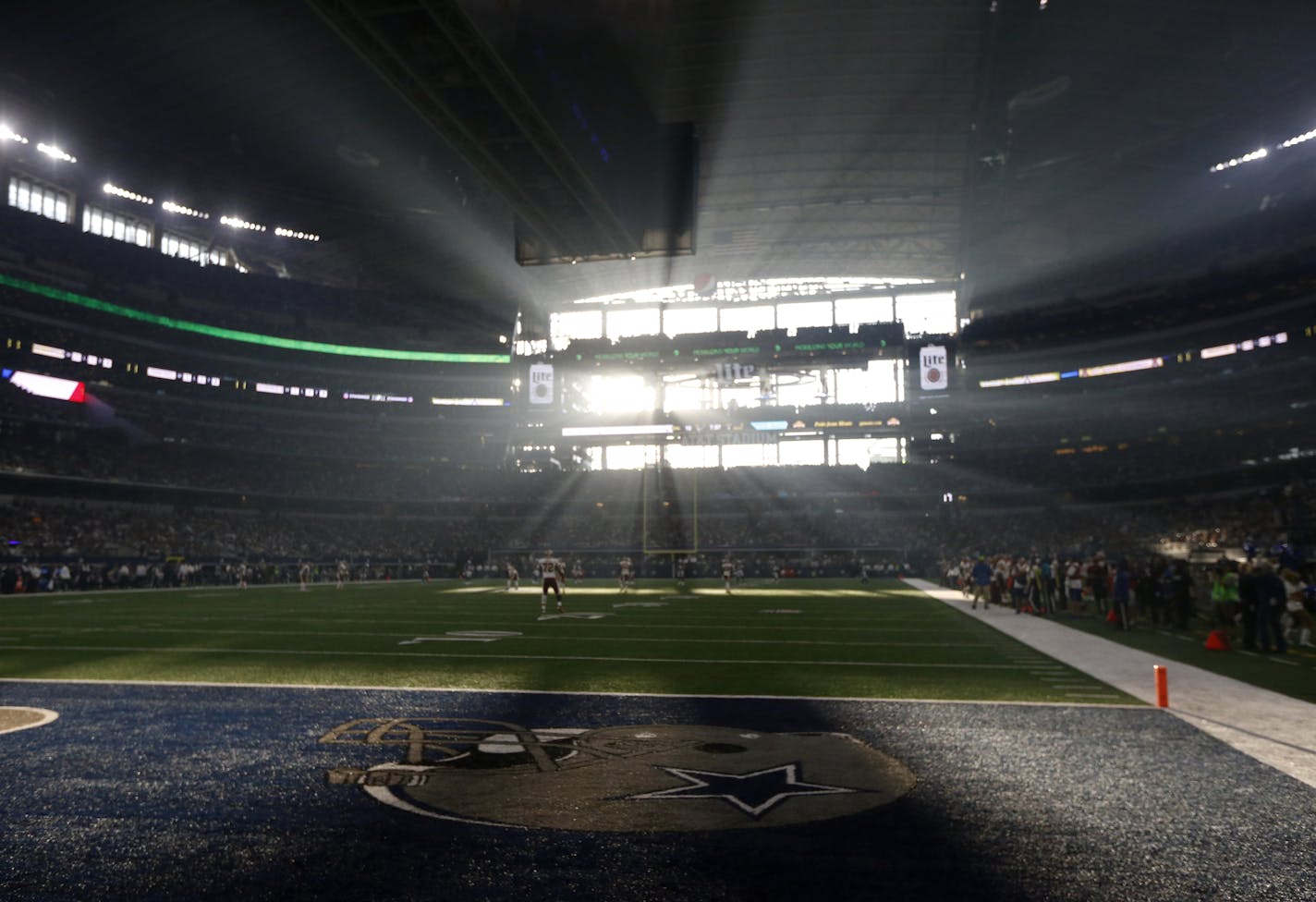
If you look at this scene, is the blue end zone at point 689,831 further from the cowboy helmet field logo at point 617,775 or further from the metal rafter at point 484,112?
the metal rafter at point 484,112

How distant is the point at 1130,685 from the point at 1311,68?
127ft

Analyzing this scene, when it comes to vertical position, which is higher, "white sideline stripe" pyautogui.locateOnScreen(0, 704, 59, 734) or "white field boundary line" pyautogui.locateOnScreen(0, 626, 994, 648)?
"white sideline stripe" pyautogui.locateOnScreen(0, 704, 59, 734)

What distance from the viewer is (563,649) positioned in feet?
41.4

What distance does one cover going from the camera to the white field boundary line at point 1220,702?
20.1ft

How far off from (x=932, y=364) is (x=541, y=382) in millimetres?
23268

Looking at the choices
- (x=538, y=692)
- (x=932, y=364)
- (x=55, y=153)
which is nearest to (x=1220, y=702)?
(x=538, y=692)

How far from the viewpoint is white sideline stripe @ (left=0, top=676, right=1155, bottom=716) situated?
8.07 metres

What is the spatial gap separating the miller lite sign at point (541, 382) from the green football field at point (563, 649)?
2739cm

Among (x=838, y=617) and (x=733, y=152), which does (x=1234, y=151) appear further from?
(x=838, y=617)

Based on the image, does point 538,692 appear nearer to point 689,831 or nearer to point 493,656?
point 493,656

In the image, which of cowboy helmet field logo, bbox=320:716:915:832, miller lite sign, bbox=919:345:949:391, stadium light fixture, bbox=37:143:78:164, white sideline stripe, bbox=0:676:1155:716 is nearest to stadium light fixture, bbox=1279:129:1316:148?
miller lite sign, bbox=919:345:949:391

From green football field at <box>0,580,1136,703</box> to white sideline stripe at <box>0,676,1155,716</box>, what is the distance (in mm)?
161

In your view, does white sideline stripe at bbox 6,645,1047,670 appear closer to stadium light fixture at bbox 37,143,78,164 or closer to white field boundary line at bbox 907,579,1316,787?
white field boundary line at bbox 907,579,1316,787

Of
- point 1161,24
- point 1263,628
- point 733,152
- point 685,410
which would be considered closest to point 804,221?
point 733,152
